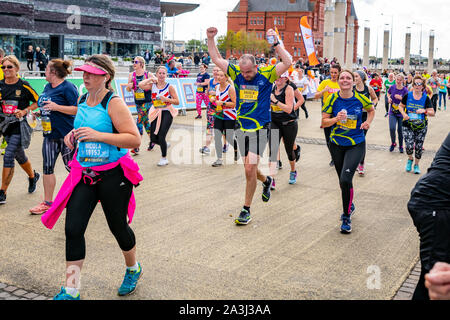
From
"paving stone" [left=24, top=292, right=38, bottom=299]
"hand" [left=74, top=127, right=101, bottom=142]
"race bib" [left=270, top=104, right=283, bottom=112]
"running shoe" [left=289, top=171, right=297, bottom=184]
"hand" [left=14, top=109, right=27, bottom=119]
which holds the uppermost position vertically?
"race bib" [left=270, top=104, right=283, bottom=112]

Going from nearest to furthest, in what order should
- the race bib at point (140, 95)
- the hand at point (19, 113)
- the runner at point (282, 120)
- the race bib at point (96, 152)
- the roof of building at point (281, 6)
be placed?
the race bib at point (96, 152) → the hand at point (19, 113) → the runner at point (282, 120) → the race bib at point (140, 95) → the roof of building at point (281, 6)

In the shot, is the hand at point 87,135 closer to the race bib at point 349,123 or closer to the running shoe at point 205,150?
the race bib at point 349,123

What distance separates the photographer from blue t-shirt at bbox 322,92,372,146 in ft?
21.9

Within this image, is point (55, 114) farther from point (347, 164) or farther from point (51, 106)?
point (347, 164)

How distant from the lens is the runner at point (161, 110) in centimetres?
1052

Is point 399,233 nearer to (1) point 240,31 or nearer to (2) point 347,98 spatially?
(2) point 347,98

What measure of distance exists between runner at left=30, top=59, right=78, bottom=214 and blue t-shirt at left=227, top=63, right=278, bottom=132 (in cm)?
210

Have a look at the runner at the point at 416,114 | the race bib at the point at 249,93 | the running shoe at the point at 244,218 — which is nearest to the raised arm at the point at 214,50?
the race bib at the point at 249,93

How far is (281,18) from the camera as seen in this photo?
12900 cm

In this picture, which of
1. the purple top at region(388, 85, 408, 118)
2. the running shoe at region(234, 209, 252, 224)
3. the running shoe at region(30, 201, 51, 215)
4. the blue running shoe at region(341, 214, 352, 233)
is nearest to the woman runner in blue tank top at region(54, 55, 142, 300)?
the running shoe at region(234, 209, 252, 224)

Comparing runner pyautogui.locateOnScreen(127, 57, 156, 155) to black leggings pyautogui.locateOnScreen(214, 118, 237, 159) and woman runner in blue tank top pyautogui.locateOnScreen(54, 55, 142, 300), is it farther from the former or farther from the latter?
woman runner in blue tank top pyautogui.locateOnScreen(54, 55, 142, 300)

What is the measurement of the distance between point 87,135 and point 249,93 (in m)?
3.09

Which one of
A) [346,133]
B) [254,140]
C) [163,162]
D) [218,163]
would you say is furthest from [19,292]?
[218,163]

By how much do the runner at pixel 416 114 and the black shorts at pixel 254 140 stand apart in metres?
4.40
